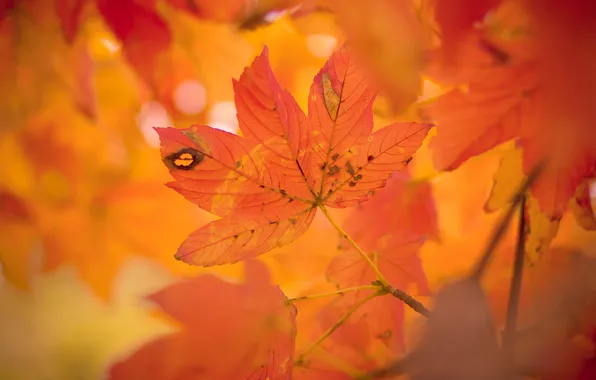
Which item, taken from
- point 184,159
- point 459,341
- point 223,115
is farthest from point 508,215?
point 223,115

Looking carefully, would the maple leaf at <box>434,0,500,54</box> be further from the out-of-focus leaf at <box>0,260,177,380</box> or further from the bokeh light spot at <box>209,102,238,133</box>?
the out-of-focus leaf at <box>0,260,177,380</box>

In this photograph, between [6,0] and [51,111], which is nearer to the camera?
[6,0]

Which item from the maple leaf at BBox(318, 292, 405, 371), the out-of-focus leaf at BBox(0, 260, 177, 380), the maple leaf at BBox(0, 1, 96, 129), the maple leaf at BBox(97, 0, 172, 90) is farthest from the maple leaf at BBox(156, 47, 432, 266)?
the out-of-focus leaf at BBox(0, 260, 177, 380)

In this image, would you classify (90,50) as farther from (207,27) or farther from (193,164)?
(193,164)

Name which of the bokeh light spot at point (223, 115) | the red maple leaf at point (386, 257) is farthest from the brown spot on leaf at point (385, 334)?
the bokeh light spot at point (223, 115)

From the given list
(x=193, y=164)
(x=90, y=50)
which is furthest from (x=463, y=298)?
(x=90, y=50)
